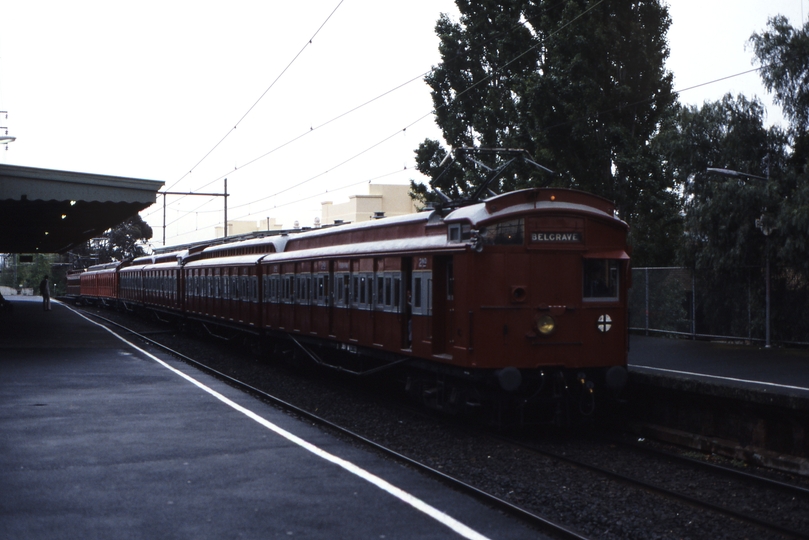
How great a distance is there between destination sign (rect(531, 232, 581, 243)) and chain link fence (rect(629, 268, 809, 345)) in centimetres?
1084

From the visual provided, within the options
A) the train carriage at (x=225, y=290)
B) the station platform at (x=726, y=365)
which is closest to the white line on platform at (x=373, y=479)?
the station platform at (x=726, y=365)

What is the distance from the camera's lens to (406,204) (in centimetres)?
8581

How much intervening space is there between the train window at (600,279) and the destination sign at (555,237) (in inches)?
13.3

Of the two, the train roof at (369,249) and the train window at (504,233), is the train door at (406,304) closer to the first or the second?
the train roof at (369,249)

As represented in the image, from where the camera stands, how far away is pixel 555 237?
1135cm

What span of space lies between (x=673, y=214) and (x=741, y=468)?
19.7 meters

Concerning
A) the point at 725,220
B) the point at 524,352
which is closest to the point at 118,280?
the point at 725,220

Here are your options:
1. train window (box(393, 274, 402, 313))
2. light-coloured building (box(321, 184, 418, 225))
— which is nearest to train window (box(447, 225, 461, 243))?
train window (box(393, 274, 402, 313))

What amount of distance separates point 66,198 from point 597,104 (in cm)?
1641

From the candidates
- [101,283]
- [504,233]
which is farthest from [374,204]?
[504,233]

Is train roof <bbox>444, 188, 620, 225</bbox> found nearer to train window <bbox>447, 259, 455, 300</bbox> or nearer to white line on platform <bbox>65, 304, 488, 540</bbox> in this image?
train window <bbox>447, 259, 455, 300</bbox>

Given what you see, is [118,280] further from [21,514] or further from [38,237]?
[21,514]

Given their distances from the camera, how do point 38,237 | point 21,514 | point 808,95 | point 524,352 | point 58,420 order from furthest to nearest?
1. point 38,237
2. point 808,95
3. point 58,420
4. point 524,352
5. point 21,514

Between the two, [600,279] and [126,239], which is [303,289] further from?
[126,239]
